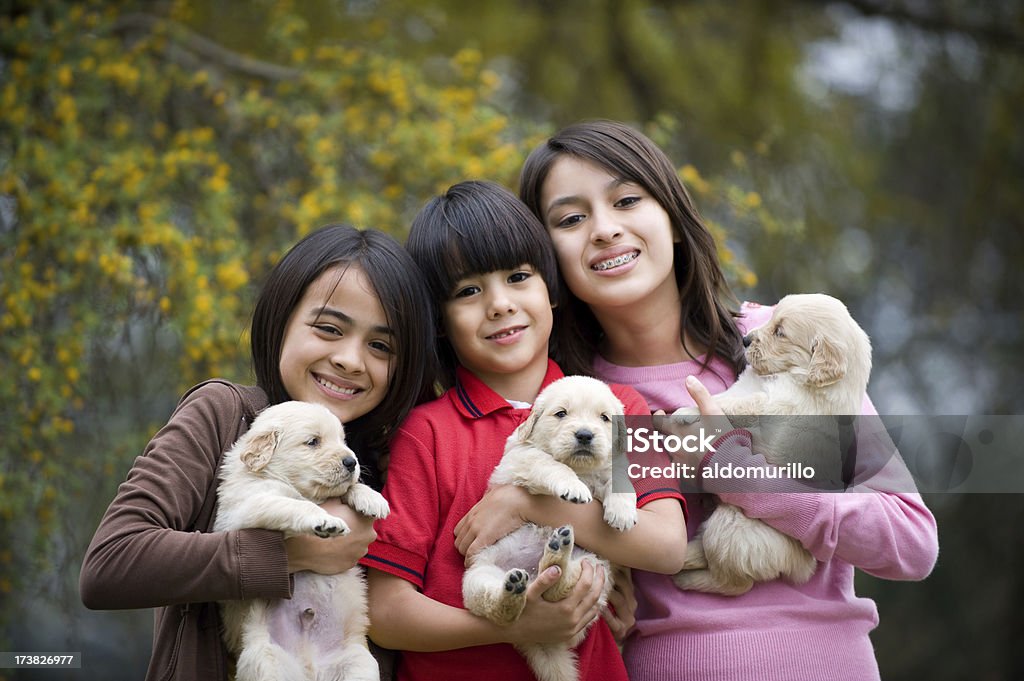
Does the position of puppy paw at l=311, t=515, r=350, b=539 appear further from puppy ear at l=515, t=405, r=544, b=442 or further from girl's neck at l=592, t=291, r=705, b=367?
girl's neck at l=592, t=291, r=705, b=367

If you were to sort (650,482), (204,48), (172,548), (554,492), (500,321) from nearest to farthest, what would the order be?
1. (172,548)
2. (554,492)
3. (650,482)
4. (500,321)
5. (204,48)

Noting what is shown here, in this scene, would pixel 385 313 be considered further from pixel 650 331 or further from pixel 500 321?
pixel 650 331

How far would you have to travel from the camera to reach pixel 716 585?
10.5 ft

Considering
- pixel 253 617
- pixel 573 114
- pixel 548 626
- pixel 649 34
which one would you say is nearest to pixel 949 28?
pixel 649 34

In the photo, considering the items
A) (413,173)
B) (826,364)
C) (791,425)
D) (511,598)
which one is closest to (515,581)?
(511,598)

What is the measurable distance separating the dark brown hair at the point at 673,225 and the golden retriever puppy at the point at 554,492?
0.72m

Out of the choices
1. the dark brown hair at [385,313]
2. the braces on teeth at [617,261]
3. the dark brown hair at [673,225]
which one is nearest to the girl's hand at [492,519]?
the dark brown hair at [385,313]

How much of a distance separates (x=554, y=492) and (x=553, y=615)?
1.20 feet

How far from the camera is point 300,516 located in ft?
9.06

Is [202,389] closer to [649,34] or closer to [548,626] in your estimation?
[548,626]

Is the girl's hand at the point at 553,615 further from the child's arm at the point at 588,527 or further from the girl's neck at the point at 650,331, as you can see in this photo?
the girl's neck at the point at 650,331

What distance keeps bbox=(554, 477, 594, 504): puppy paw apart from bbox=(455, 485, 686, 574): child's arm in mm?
138

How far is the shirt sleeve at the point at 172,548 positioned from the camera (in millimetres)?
2600

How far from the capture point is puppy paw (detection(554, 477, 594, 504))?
281 centimetres
